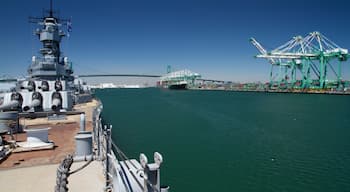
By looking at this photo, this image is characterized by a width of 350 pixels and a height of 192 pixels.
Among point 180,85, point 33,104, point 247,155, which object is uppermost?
point 180,85

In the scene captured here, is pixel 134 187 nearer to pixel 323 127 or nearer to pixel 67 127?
pixel 67 127

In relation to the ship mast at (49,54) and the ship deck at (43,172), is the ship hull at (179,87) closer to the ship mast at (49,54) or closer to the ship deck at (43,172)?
the ship mast at (49,54)

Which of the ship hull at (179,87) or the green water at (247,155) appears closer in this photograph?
the green water at (247,155)

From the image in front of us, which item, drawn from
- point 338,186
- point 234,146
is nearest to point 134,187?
point 338,186

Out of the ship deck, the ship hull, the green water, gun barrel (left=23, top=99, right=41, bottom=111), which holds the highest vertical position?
the ship hull

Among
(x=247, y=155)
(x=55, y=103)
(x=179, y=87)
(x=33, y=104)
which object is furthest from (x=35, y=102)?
(x=179, y=87)

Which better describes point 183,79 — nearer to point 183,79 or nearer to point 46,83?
point 183,79

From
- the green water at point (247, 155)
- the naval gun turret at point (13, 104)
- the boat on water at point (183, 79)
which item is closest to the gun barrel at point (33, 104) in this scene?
the naval gun turret at point (13, 104)

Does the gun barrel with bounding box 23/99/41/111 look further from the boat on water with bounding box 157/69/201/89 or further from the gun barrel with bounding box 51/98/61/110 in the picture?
the boat on water with bounding box 157/69/201/89

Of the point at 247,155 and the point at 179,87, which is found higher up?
the point at 179,87

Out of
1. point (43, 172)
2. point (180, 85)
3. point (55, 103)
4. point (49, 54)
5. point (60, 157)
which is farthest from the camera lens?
point (180, 85)

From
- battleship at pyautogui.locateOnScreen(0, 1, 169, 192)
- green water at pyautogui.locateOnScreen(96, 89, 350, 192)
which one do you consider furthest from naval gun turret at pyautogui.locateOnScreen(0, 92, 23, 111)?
green water at pyautogui.locateOnScreen(96, 89, 350, 192)

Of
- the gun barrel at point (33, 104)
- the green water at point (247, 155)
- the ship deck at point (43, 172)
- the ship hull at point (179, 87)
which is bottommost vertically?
the green water at point (247, 155)

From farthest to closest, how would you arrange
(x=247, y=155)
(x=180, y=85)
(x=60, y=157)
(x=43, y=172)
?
1. (x=180, y=85)
2. (x=247, y=155)
3. (x=60, y=157)
4. (x=43, y=172)
